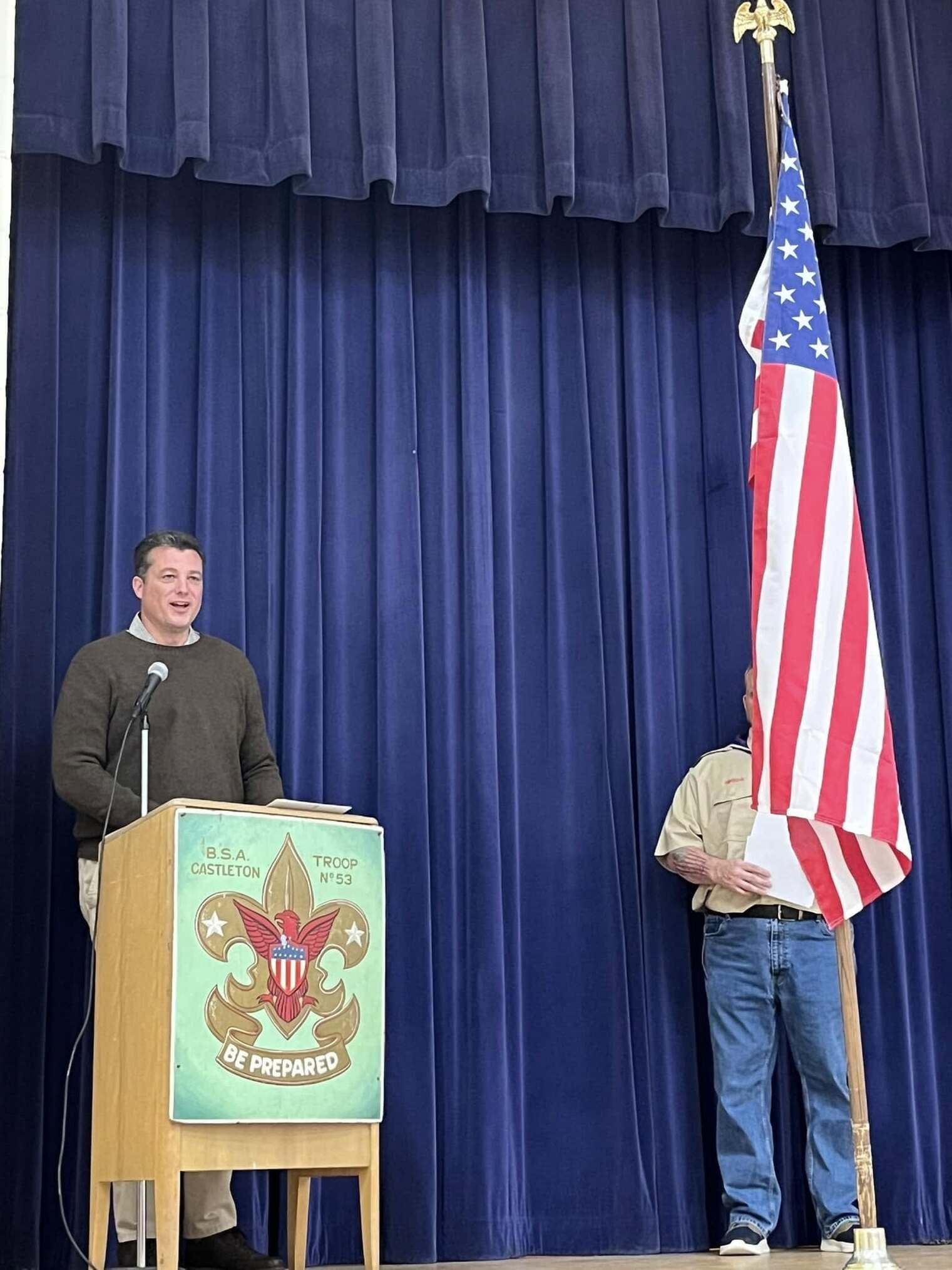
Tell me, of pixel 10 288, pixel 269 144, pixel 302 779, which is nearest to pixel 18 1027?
pixel 302 779

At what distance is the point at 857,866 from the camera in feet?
13.2

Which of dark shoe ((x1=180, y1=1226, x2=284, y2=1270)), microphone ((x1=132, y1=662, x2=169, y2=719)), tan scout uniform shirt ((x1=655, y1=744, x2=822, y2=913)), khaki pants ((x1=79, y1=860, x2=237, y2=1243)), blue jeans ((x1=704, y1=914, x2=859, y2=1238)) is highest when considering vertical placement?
microphone ((x1=132, y1=662, x2=169, y2=719))

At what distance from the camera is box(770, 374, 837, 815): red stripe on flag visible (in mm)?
3943

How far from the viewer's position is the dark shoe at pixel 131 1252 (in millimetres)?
4070

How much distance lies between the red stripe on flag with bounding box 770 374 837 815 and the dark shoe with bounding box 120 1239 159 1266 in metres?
1.85

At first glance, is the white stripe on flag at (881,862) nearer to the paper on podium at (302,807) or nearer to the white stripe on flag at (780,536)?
the white stripe on flag at (780,536)

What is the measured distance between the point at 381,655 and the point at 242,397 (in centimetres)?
91

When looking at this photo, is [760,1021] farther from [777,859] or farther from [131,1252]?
[131,1252]

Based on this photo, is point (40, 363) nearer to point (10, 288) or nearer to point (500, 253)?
point (10, 288)

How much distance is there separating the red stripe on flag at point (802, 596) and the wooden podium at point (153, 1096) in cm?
100

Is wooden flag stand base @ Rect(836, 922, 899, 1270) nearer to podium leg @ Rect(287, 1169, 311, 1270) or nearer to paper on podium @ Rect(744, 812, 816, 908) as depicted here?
paper on podium @ Rect(744, 812, 816, 908)

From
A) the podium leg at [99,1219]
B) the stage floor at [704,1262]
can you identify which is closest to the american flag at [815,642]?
the stage floor at [704,1262]

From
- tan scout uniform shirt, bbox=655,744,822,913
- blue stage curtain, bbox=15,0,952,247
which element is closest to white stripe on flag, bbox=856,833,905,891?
tan scout uniform shirt, bbox=655,744,822,913

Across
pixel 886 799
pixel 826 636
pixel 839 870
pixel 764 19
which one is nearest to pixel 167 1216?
pixel 839 870
